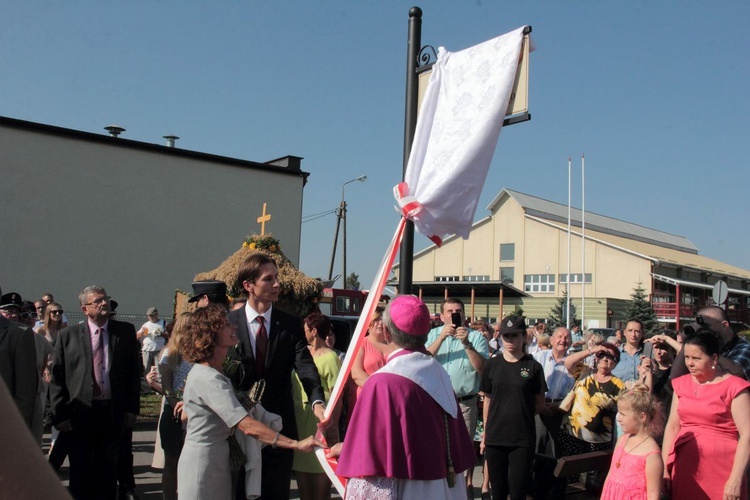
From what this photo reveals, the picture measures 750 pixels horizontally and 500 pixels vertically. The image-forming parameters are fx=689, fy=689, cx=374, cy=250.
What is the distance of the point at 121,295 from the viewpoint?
1077 inches

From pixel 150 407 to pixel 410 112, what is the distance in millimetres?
10091

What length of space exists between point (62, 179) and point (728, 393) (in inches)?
1016

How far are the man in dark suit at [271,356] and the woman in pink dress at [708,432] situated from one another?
2.69m

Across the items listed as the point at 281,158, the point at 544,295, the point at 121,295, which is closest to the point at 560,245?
the point at 544,295

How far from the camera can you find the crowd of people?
3.55m

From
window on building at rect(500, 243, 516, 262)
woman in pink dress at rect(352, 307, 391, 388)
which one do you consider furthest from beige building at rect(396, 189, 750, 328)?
woman in pink dress at rect(352, 307, 391, 388)

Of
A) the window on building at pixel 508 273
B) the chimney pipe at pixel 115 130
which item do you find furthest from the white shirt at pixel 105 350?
the window on building at pixel 508 273

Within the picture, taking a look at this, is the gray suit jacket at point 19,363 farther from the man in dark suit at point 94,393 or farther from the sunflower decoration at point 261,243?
the sunflower decoration at point 261,243

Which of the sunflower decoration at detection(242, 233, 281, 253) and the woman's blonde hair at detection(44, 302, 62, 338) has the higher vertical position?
the sunflower decoration at detection(242, 233, 281, 253)

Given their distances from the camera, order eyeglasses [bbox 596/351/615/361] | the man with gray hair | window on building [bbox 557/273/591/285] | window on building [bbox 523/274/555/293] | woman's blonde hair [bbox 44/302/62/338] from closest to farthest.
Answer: the man with gray hair → eyeglasses [bbox 596/351/615/361] → woman's blonde hair [bbox 44/302/62/338] → window on building [bbox 557/273/591/285] → window on building [bbox 523/274/555/293]

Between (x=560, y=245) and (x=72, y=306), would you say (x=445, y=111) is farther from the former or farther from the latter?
(x=560, y=245)

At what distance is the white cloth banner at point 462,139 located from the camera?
4.27m

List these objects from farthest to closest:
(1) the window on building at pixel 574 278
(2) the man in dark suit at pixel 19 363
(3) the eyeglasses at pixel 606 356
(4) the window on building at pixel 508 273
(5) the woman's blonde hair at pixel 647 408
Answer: (4) the window on building at pixel 508 273 → (1) the window on building at pixel 574 278 → (3) the eyeglasses at pixel 606 356 → (2) the man in dark suit at pixel 19 363 → (5) the woman's blonde hair at pixel 647 408

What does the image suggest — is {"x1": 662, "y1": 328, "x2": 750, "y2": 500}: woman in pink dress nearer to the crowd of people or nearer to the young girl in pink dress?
the crowd of people
